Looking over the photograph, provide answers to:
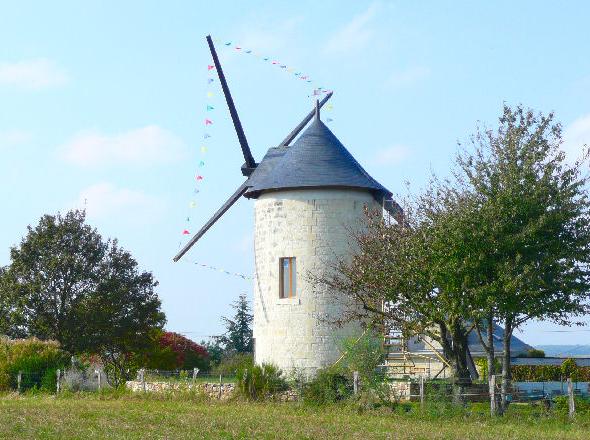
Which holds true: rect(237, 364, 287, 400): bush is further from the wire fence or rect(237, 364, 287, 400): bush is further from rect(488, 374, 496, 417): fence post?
rect(488, 374, 496, 417): fence post

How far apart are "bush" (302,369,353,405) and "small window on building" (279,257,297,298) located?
4.10 m

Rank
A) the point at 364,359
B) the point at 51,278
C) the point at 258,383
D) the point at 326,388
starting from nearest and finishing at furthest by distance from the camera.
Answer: the point at 364,359, the point at 326,388, the point at 258,383, the point at 51,278

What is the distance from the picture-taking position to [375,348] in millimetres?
24984

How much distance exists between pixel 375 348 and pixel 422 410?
336 cm

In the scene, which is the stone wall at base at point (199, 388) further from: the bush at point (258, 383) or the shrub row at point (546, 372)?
the shrub row at point (546, 372)

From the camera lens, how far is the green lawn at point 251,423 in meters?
17.8

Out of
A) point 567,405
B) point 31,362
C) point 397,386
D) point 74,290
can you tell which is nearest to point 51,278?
point 74,290

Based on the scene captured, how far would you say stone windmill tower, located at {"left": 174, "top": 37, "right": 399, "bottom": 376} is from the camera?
28172 millimetres

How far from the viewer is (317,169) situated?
94.6 ft

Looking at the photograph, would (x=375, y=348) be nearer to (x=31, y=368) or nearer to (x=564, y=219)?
(x=564, y=219)

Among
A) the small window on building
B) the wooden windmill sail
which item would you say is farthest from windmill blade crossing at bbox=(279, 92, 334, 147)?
the small window on building

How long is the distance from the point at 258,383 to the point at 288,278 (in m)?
3.84

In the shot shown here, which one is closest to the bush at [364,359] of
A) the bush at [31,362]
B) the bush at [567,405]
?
the bush at [567,405]

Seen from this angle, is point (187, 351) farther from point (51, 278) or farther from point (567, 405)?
point (567, 405)
